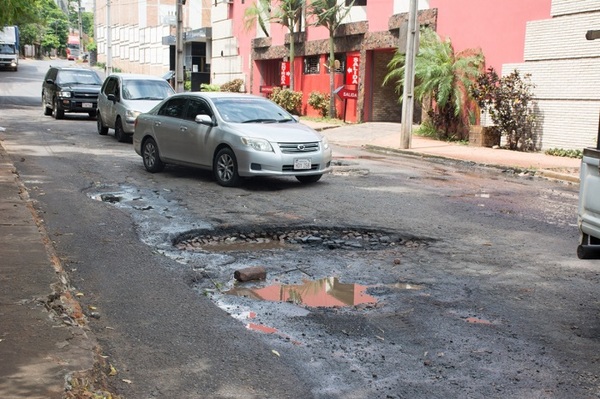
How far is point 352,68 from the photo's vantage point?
30125mm

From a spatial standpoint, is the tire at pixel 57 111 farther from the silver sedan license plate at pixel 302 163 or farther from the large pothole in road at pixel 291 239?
the large pothole in road at pixel 291 239

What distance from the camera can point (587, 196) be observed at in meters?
5.49

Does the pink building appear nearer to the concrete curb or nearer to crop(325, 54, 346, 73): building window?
crop(325, 54, 346, 73): building window

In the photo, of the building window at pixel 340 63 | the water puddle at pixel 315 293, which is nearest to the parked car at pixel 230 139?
the water puddle at pixel 315 293

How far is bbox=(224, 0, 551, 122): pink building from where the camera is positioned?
70.6 feet

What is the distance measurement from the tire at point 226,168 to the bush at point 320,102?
64.8 ft

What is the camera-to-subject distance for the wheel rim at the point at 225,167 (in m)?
12.3

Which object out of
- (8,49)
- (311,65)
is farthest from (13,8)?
(8,49)

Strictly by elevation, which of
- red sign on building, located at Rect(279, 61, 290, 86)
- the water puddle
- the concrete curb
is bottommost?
the water puddle

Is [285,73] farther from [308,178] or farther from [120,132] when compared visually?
[308,178]

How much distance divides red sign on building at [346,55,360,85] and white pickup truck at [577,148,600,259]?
24.7 m

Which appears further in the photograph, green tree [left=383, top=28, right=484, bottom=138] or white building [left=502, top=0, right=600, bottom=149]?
green tree [left=383, top=28, right=484, bottom=138]

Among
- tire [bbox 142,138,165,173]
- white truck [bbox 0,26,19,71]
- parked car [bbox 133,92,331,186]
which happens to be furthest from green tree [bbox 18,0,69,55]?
parked car [bbox 133,92,331,186]

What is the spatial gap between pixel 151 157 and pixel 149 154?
0.38 ft
